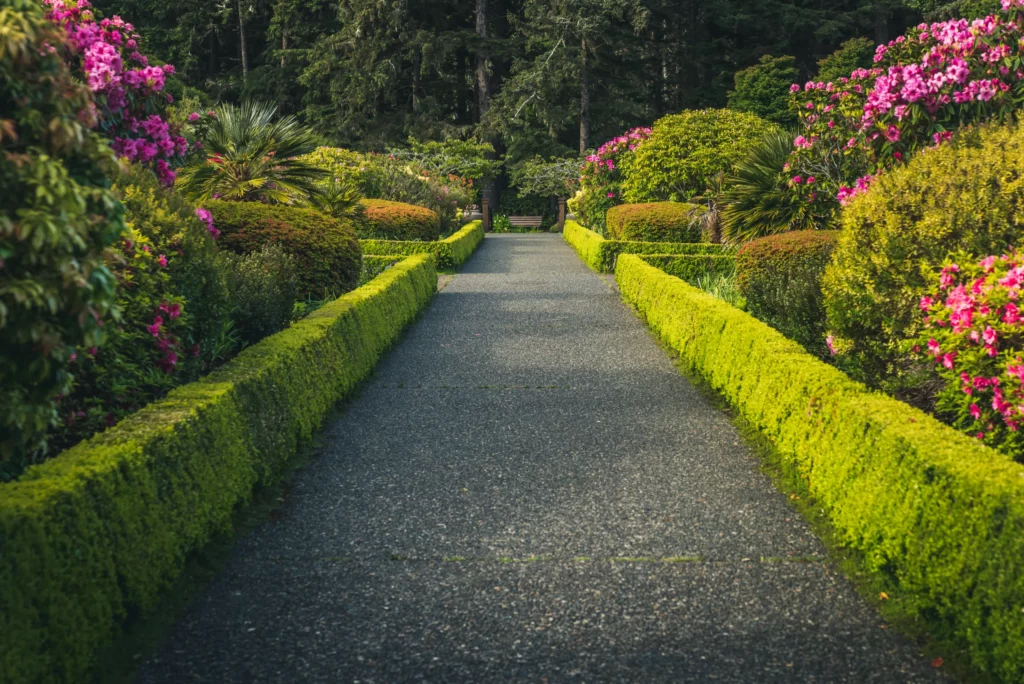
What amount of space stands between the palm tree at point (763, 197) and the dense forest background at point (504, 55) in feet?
72.8

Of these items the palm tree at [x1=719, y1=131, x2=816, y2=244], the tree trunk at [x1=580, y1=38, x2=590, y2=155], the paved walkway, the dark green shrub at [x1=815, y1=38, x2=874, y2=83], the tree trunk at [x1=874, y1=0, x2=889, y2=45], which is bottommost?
the paved walkway

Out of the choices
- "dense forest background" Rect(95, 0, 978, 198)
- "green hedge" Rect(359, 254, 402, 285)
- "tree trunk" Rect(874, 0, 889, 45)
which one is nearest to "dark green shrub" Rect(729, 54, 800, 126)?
"dense forest background" Rect(95, 0, 978, 198)

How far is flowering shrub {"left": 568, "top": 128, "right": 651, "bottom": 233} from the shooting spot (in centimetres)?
2550

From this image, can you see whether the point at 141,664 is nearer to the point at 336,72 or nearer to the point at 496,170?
the point at 496,170

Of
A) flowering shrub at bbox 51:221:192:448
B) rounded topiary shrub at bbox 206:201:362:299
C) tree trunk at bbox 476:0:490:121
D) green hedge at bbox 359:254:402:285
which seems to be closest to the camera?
flowering shrub at bbox 51:221:192:448

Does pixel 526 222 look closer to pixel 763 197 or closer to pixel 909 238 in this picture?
pixel 763 197

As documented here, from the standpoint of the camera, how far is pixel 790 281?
884cm

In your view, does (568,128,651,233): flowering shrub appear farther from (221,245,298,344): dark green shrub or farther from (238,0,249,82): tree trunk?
(238,0,249,82): tree trunk

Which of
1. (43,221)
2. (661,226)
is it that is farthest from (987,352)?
(661,226)

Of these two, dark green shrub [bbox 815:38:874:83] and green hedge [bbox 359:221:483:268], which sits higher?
dark green shrub [bbox 815:38:874:83]

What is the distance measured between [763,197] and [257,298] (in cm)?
822

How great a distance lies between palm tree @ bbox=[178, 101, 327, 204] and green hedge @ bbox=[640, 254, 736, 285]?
5880mm

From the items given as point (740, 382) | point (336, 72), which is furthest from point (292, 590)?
point (336, 72)

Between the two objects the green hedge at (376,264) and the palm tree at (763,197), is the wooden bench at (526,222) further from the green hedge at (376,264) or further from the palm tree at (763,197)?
the palm tree at (763,197)
